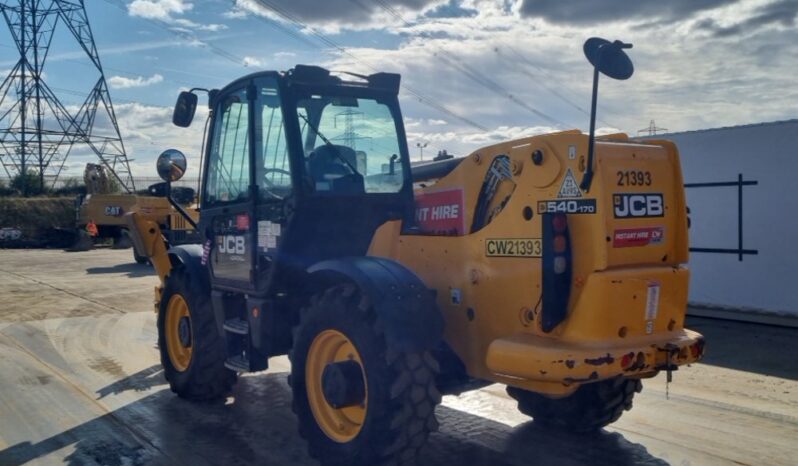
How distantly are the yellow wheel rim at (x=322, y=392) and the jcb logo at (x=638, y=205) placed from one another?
73.6 inches

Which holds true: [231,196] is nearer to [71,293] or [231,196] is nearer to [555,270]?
[555,270]

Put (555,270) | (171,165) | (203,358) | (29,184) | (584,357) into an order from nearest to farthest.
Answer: (584,357), (555,270), (203,358), (171,165), (29,184)

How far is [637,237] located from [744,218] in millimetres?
7511

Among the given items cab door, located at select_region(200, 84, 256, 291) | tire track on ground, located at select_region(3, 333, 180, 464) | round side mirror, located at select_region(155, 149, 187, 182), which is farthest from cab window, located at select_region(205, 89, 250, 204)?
tire track on ground, located at select_region(3, 333, 180, 464)

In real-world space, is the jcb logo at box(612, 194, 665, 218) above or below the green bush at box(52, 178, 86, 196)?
below

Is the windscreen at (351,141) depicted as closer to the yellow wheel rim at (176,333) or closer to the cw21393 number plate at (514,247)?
the cw21393 number plate at (514,247)

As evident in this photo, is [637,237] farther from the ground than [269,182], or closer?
closer

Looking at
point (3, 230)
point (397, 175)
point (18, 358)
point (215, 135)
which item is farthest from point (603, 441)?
point (3, 230)

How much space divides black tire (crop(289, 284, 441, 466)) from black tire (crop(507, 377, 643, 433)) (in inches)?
57.5

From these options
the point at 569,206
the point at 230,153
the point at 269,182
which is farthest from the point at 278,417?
the point at 569,206

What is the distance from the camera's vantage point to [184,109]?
641 centimetres

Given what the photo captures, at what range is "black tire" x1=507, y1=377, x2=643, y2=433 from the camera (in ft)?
17.4

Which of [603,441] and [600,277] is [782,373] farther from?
[600,277]

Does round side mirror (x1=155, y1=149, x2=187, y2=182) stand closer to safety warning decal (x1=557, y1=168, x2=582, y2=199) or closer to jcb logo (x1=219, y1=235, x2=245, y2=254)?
jcb logo (x1=219, y1=235, x2=245, y2=254)
